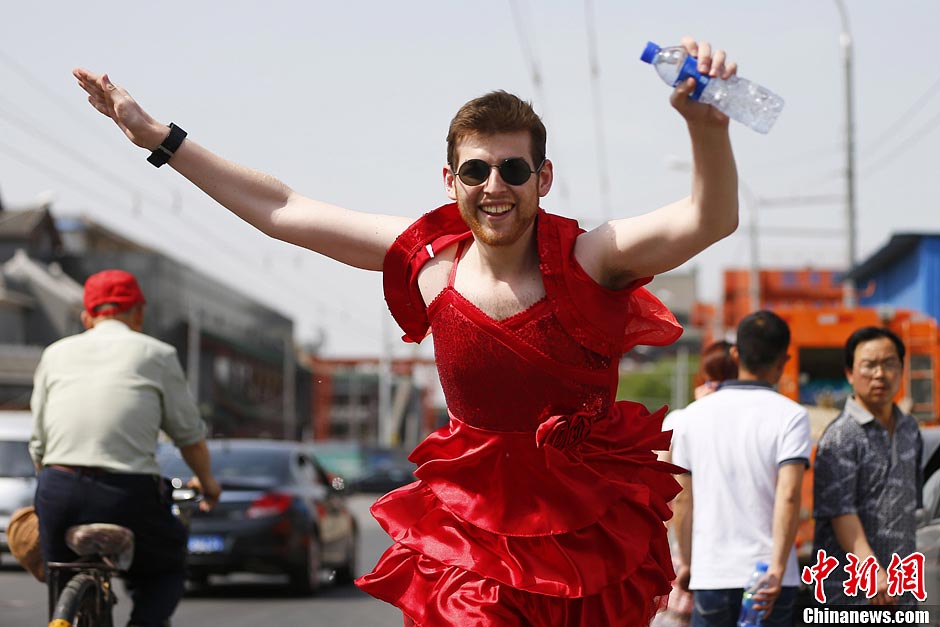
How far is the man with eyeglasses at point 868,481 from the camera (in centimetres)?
605

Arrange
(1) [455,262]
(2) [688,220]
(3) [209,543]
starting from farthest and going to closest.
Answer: (3) [209,543] < (1) [455,262] < (2) [688,220]

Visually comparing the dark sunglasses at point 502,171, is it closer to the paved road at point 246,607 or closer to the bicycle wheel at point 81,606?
the bicycle wheel at point 81,606

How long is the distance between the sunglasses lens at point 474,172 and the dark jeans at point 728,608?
305 centimetres

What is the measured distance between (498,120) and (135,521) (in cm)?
309

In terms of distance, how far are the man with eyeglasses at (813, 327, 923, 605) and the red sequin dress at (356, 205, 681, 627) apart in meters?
2.17

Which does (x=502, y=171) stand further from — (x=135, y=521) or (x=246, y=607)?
(x=246, y=607)

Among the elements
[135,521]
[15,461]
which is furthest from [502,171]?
[15,461]

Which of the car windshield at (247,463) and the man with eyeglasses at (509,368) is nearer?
the man with eyeglasses at (509,368)

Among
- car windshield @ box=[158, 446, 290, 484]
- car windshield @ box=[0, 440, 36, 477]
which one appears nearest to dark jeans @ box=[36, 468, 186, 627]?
car windshield @ box=[158, 446, 290, 484]

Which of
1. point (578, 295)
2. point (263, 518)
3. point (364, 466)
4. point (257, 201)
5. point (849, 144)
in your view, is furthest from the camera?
point (364, 466)

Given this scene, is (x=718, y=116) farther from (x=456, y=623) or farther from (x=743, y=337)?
(x=743, y=337)

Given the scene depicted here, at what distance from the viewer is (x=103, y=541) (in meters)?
6.07

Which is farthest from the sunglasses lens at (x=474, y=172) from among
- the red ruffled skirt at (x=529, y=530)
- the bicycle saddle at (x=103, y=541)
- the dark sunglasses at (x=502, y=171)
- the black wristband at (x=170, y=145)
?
the bicycle saddle at (x=103, y=541)

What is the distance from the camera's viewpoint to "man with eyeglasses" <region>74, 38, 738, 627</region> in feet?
12.5
